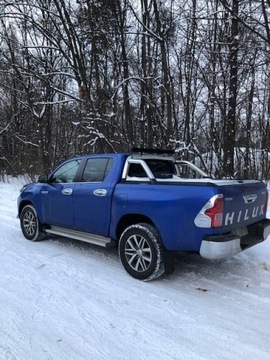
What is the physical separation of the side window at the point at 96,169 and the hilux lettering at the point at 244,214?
211cm

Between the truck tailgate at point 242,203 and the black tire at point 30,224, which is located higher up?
the truck tailgate at point 242,203

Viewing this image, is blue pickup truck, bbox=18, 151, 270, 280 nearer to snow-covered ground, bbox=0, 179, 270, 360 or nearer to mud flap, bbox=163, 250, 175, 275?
mud flap, bbox=163, 250, 175, 275

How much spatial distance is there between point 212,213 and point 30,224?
13.8ft

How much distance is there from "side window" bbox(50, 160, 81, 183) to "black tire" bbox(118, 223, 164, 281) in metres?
1.82

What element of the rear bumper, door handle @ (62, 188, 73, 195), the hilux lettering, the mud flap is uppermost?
door handle @ (62, 188, 73, 195)

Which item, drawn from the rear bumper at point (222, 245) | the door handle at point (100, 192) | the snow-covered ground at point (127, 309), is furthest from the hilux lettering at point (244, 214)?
the door handle at point (100, 192)

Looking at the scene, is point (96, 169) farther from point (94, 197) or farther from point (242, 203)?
point (242, 203)

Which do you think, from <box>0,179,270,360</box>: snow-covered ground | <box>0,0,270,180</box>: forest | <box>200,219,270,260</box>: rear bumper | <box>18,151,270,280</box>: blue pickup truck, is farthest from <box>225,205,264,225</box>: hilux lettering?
<box>0,0,270,180</box>: forest

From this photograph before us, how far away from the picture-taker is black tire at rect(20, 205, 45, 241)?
7262mm

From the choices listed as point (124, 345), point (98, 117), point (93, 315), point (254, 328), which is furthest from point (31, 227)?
point (98, 117)

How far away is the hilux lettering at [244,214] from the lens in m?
4.68

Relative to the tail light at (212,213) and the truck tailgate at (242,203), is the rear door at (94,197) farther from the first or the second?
the truck tailgate at (242,203)

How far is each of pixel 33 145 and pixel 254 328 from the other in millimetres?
17286

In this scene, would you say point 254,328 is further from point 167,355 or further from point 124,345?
point 124,345
